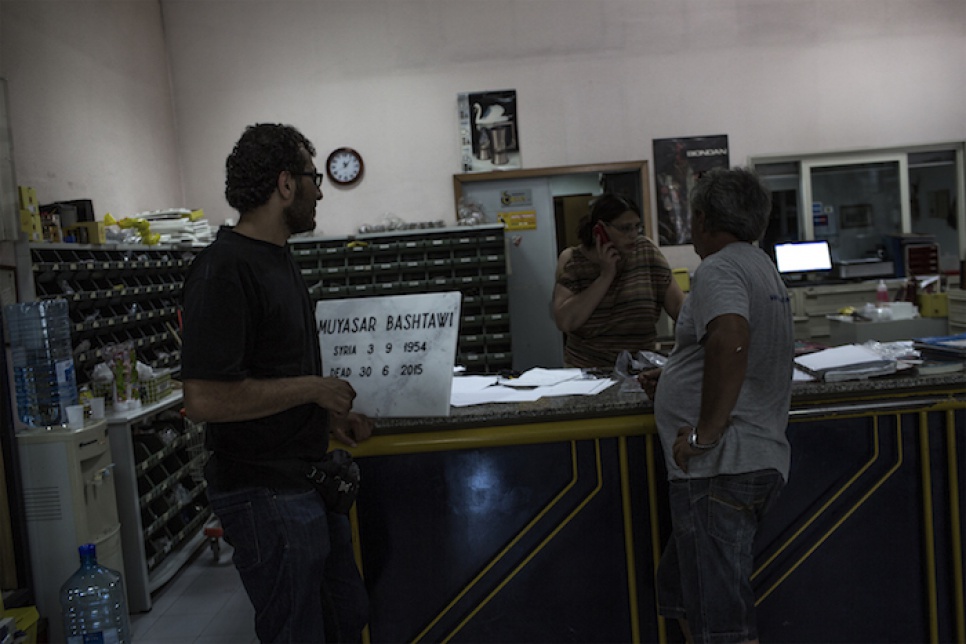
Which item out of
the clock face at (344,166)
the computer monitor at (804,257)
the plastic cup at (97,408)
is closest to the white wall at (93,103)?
the clock face at (344,166)

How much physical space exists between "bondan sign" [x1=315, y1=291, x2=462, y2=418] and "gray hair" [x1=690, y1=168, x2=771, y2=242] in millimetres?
695

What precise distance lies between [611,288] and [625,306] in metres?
0.09

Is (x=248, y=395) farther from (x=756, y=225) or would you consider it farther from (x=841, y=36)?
(x=841, y=36)

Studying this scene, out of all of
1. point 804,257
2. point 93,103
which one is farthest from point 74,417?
point 804,257

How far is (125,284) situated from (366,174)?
275cm

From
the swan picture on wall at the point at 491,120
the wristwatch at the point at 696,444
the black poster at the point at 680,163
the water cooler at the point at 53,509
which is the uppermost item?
the swan picture on wall at the point at 491,120

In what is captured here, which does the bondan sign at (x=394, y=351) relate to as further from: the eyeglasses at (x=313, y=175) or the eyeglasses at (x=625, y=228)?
the eyeglasses at (x=625, y=228)

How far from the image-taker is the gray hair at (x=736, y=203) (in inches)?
71.8

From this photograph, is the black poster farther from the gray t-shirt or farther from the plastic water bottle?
the plastic water bottle

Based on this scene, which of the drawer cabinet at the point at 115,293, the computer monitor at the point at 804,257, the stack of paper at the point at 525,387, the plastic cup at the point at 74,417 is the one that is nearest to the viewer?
the stack of paper at the point at 525,387

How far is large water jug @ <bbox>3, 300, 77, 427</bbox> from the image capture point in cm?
310

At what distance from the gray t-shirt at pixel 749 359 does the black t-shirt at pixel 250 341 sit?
0.88 meters

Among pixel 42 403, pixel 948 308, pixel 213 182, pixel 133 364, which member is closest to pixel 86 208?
pixel 133 364

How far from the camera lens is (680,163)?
654 cm
